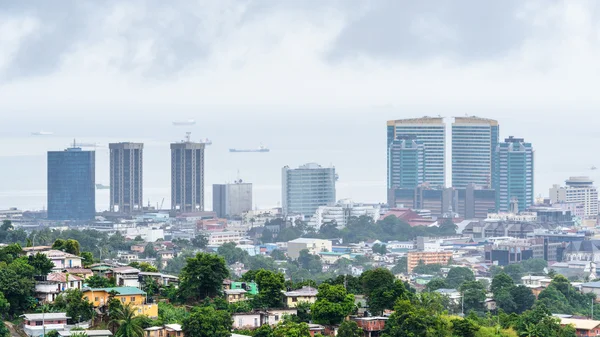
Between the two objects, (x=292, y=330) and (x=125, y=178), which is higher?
(x=125, y=178)

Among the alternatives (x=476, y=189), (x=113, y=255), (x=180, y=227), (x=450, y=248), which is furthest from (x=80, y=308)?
(x=476, y=189)

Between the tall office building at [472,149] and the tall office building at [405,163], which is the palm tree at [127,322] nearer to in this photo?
the tall office building at [405,163]

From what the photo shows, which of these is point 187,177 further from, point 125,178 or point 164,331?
point 164,331

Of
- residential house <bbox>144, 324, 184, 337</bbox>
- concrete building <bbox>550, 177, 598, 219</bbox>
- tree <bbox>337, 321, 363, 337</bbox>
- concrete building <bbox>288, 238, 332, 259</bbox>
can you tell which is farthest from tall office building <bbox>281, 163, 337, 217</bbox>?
residential house <bbox>144, 324, 184, 337</bbox>

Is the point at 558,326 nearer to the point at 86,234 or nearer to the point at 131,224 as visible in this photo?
the point at 86,234

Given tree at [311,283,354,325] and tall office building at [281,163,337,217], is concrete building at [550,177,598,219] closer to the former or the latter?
tall office building at [281,163,337,217]

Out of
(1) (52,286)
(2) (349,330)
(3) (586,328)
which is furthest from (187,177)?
(2) (349,330)
